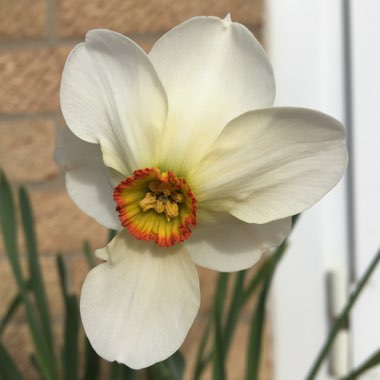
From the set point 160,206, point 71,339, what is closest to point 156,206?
point 160,206

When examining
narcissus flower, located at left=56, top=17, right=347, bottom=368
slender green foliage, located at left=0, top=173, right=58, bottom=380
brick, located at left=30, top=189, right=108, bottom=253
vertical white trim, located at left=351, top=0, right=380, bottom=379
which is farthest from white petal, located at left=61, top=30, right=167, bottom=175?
vertical white trim, located at left=351, top=0, right=380, bottom=379

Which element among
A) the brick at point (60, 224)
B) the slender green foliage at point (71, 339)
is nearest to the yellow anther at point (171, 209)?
the slender green foliage at point (71, 339)

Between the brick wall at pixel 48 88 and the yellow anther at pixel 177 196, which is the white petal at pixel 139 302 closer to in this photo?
the yellow anther at pixel 177 196

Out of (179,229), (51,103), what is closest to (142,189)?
(179,229)

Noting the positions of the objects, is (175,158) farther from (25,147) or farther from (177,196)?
(25,147)

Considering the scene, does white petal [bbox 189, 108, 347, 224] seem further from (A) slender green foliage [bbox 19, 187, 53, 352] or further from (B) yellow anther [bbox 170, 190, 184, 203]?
(A) slender green foliage [bbox 19, 187, 53, 352]

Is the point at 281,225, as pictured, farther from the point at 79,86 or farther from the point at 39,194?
the point at 39,194

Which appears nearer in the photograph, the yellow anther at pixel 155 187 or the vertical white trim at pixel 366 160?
the yellow anther at pixel 155 187
